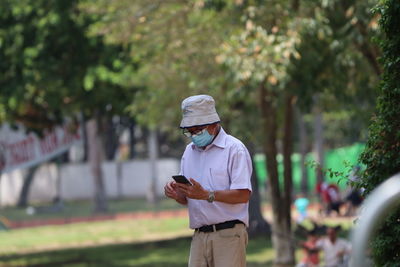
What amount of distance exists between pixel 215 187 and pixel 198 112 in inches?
19.7

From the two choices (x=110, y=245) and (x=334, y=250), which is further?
(x=110, y=245)

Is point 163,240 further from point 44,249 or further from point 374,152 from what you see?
point 374,152

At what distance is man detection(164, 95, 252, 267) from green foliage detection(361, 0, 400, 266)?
80cm

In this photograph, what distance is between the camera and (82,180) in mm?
55844

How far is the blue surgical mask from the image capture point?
22.2 feet

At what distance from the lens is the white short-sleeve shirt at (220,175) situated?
22.1ft

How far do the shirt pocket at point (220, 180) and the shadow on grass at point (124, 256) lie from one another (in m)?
12.7

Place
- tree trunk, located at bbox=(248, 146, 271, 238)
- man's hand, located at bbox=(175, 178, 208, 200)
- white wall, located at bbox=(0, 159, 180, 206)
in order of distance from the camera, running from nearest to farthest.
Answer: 1. man's hand, located at bbox=(175, 178, 208, 200)
2. tree trunk, located at bbox=(248, 146, 271, 238)
3. white wall, located at bbox=(0, 159, 180, 206)

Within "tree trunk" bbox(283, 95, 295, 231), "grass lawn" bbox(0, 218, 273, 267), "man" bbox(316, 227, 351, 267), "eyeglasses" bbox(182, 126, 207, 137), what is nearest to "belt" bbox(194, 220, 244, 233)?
"eyeglasses" bbox(182, 126, 207, 137)

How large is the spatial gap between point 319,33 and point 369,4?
1027mm

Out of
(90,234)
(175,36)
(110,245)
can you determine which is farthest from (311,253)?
(90,234)

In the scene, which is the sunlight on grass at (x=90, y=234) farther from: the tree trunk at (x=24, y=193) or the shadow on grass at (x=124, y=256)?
the tree trunk at (x=24, y=193)

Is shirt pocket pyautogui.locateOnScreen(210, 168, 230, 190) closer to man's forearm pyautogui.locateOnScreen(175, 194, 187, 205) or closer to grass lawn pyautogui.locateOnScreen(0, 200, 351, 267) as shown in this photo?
man's forearm pyautogui.locateOnScreen(175, 194, 187, 205)

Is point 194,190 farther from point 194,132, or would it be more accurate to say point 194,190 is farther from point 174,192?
point 194,132
